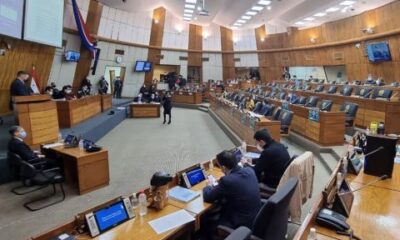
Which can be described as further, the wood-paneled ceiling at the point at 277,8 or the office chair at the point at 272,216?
the wood-paneled ceiling at the point at 277,8

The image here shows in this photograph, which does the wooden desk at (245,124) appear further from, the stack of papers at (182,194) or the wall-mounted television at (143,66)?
the wall-mounted television at (143,66)

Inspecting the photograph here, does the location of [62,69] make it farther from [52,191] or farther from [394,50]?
[394,50]

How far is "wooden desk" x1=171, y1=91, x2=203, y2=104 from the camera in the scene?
56.9 ft

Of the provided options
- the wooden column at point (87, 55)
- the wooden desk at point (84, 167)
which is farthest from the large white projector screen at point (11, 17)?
the wooden column at point (87, 55)

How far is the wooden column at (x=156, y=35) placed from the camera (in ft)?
57.4

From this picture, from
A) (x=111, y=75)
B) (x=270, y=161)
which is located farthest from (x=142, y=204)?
(x=111, y=75)

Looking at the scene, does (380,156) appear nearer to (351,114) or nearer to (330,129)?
(330,129)

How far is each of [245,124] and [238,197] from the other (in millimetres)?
4476

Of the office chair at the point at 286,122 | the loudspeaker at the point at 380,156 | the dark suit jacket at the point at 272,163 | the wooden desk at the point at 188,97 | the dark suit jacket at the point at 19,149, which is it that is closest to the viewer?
the loudspeaker at the point at 380,156

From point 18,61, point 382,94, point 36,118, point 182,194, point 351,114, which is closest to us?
point 182,194

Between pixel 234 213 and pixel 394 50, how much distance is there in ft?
37.4

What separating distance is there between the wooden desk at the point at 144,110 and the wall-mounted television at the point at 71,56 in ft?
9.73

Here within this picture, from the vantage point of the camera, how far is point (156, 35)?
58.1ft

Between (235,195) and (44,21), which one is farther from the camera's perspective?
A: (44,21)
